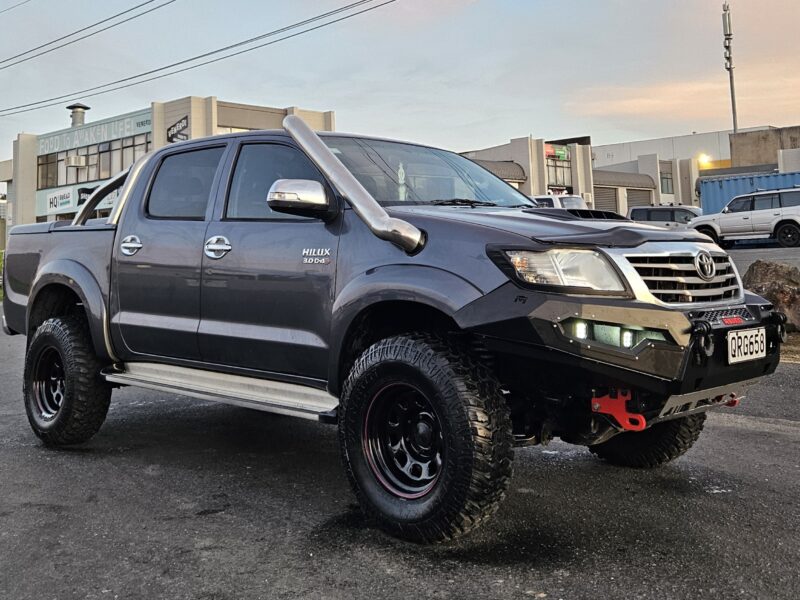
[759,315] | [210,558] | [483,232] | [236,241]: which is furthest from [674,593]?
[236,241]

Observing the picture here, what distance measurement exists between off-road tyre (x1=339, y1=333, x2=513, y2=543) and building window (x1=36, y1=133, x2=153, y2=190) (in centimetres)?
4574

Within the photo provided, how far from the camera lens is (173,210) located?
4703 millimetres

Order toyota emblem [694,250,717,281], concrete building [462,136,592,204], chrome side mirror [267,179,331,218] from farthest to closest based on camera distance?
concrete building [462,136,592,204] → chrome side mirror [267,179,331,218] → toyota emblem [694,250,717,281]

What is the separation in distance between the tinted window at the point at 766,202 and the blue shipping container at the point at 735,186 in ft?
→ 20.7

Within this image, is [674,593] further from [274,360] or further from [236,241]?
[236,241]

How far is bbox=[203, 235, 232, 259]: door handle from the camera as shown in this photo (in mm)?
4133

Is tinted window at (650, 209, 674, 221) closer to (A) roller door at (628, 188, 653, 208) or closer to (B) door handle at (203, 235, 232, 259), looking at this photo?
(B) door handle at (203, 235, 232, 259)

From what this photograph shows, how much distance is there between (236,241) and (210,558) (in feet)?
5.54

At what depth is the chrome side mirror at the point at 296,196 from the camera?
11.5 ft

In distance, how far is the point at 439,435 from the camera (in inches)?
129

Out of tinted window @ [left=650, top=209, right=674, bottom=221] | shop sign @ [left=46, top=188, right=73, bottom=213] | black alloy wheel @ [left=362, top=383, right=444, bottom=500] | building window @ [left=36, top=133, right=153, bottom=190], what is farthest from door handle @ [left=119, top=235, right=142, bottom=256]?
shop sign @ [left=46, top=188, right=73, bottom=213]

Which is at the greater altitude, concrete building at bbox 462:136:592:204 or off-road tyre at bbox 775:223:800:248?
concrete building at bbox 462:136:592:204

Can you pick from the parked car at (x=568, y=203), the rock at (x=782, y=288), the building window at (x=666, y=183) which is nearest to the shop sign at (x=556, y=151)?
the building window at (x=666, y=183)

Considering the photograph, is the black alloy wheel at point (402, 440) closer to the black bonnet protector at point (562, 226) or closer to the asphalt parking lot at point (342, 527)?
the asphalt parking lot at point (342, 527)
